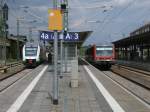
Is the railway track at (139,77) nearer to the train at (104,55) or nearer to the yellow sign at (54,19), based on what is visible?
the train at (104,55)

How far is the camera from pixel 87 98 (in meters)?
16.9

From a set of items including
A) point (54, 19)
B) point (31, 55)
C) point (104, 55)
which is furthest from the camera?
point (31, 55)

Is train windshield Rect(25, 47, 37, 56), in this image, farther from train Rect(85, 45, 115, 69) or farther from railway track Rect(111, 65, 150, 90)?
railway track Rect(111, 65, 150, 90)

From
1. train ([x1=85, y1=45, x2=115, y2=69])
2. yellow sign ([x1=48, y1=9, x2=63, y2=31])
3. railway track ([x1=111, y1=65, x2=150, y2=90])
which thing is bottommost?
railway track ([x1=111, y1=65, x2=150, y2=90])

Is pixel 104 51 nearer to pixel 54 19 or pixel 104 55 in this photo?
pixel 104 55

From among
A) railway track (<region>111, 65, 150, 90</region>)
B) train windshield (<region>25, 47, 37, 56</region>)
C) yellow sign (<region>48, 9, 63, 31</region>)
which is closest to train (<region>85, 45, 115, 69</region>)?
railway track (<region>111, 65, 150, 90</region>)

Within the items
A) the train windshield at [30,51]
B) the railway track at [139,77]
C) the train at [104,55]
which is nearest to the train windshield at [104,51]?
the train at [104,55]

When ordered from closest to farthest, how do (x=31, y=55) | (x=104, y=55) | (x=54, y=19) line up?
(x=54, y=19) → (x=104, y=55) → (x=31, y=55)

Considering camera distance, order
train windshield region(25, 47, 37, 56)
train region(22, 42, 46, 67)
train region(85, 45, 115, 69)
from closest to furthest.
Answer: train region(85, 45, 115, 69) → train region(22, 42, 46, 67) → train windshield region(25, 47, 37, 56)

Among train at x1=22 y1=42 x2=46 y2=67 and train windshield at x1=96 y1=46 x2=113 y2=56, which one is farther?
train at x1=22 y1=42 x2=46 y2=67

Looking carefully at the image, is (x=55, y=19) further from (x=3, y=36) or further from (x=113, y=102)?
(x=3, y=36)

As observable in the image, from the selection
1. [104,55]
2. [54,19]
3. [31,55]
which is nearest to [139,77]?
[104,55]

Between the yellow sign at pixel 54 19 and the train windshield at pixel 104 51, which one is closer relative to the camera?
the yellow sign at pixel 54 19

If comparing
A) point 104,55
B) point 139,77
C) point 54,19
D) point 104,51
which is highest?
point 54,19
